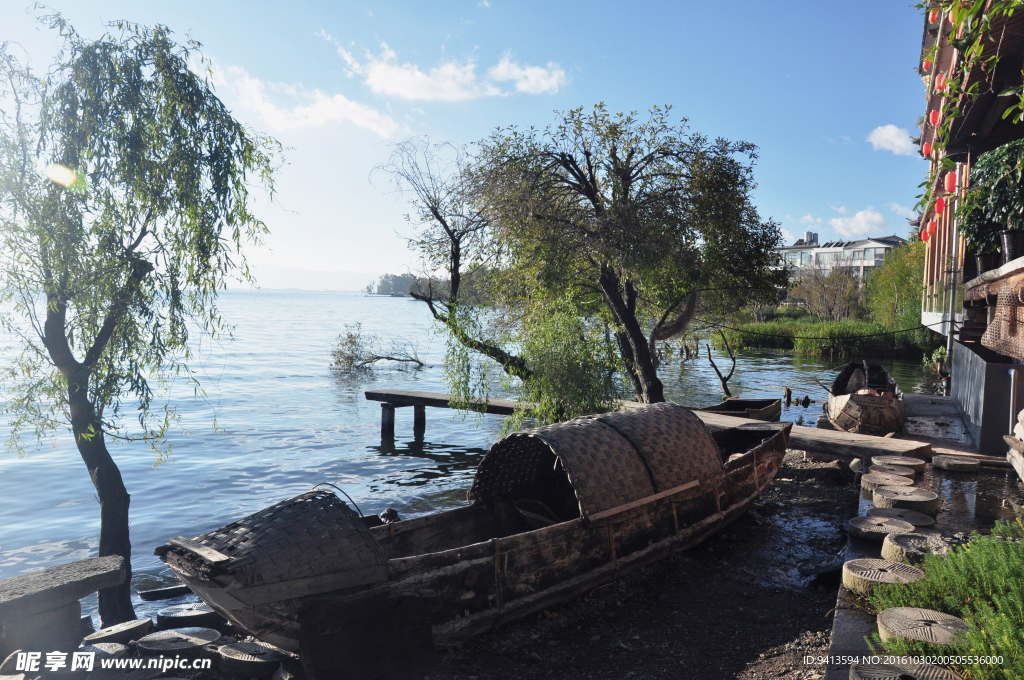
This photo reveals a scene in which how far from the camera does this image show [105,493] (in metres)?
8.66

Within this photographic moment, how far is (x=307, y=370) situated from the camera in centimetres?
4294

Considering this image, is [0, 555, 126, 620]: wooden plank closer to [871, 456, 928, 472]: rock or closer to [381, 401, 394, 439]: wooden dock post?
[871, 456, 928, 472]: rock

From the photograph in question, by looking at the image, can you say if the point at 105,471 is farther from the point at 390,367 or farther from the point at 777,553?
the point at 390,367

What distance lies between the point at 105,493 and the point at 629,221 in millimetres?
11343

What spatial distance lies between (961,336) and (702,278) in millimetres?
5599

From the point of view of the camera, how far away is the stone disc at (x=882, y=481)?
8562 millimetres

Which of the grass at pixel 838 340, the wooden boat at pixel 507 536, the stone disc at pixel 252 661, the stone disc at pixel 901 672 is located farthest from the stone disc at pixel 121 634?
the grass at pixel 838 340

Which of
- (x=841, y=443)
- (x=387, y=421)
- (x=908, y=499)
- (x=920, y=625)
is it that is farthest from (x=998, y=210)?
(x=387, y=421)

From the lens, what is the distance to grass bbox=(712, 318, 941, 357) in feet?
125

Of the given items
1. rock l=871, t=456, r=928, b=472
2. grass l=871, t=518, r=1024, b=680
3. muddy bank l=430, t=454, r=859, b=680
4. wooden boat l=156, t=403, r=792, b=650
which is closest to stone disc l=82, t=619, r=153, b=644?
wooden boat l=156, t=403, r=792, b=650

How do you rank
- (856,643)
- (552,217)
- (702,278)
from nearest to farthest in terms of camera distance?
(856,643) < (552,217) < (702,278)

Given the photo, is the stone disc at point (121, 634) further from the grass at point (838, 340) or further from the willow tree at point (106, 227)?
the grass at point (838, 340)

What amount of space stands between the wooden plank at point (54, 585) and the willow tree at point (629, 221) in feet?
35.6

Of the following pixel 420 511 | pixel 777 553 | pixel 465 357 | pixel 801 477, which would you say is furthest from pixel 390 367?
pixel 777 553
